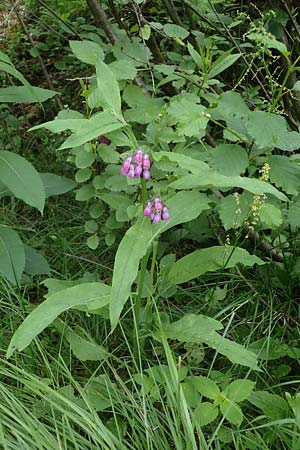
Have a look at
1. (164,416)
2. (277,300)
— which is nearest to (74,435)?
(164,416)

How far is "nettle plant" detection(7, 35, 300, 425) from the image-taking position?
1.58m

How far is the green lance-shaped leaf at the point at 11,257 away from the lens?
2271 millimetres

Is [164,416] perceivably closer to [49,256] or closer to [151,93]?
[49,256]

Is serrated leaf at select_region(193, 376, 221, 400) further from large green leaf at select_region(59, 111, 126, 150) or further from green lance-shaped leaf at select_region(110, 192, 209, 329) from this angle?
large green leaf at select_region(59, 111, 126, 150)

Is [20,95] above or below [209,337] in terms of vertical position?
above

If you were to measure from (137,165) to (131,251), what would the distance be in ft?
0.72

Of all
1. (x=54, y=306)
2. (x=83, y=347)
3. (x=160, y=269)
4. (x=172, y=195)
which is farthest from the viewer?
(x=160, y=269)

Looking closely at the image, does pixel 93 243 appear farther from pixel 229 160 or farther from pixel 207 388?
pixel 207 388

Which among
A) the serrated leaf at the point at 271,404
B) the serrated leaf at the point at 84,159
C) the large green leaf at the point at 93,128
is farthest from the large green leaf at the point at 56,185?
the serrated leaf at the point at 271,404

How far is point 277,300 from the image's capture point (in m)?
2.40

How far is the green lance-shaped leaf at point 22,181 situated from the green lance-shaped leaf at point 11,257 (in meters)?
0.20

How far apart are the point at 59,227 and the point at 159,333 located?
1344 mm

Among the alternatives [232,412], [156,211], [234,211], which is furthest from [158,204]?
[232,412]

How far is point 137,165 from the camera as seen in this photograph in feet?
5.23
